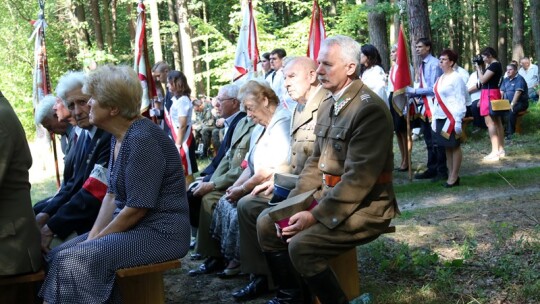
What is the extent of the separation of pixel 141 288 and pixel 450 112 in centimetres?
561

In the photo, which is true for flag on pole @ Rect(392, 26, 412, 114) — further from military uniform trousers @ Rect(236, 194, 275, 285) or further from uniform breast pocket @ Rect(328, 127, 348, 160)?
uniform breast pocket @ Rect(328, 127, 348, 160)

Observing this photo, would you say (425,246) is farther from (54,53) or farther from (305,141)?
(54,53)

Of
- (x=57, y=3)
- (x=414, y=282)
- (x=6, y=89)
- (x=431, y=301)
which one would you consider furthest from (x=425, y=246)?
(x=57, y=3)

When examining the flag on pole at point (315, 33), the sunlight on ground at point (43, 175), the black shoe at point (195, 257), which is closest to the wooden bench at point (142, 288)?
the black shoe at point (195, 257)

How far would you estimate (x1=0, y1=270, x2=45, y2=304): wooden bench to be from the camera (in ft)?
11.8

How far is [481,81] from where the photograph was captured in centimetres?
1116

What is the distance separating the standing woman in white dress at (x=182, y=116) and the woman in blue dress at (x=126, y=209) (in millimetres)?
4565

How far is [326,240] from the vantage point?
3752 mm

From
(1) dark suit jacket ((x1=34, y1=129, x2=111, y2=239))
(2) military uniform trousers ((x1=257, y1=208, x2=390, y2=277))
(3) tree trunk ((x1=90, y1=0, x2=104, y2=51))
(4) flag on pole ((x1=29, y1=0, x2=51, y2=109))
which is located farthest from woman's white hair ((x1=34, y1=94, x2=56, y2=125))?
(3) tree trunk ((x1=90, y1=0, x2=104, y2=51))

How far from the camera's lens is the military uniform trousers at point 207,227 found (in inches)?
226

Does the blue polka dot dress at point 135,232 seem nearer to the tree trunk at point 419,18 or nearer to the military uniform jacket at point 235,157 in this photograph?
the military uniform jacket at point 235,157

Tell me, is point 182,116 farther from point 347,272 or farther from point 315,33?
point 347,272

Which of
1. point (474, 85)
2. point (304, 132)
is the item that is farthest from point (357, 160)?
point (474, 85)

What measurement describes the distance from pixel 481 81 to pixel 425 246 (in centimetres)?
661
